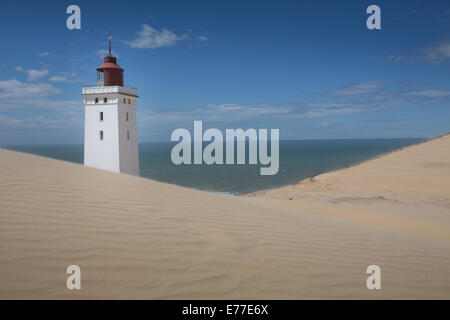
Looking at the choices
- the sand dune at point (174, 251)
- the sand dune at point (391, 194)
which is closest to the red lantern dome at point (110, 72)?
the sand dune at point (391, 194)

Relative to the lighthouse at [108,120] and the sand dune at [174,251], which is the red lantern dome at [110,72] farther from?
the sand dune at [174,251]

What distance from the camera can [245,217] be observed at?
211 inches

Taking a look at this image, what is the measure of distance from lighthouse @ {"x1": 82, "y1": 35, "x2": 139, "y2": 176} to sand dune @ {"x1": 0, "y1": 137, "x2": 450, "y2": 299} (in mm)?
17030

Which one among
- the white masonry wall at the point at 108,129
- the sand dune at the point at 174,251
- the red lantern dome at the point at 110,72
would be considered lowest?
the sand dune at the point at 174,251

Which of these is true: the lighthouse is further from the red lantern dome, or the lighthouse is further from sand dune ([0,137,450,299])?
sand dune ([0,137,450,299])

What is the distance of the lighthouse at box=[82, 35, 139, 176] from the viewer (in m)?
22.3

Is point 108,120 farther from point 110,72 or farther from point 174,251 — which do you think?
point 174,251

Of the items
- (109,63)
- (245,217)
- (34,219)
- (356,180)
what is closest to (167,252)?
(34,219)

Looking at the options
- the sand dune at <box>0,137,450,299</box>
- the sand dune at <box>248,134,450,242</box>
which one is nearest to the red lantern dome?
the sand dune at <box>248,134,450,242</box>

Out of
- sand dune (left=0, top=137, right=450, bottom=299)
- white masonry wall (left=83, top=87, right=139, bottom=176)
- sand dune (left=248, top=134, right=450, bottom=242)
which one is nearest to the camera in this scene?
sand dune (left=0, top=137, right=450, bottom=299)

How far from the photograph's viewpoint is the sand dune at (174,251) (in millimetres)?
2631

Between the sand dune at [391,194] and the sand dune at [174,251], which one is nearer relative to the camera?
the sand dune at [174,251]
